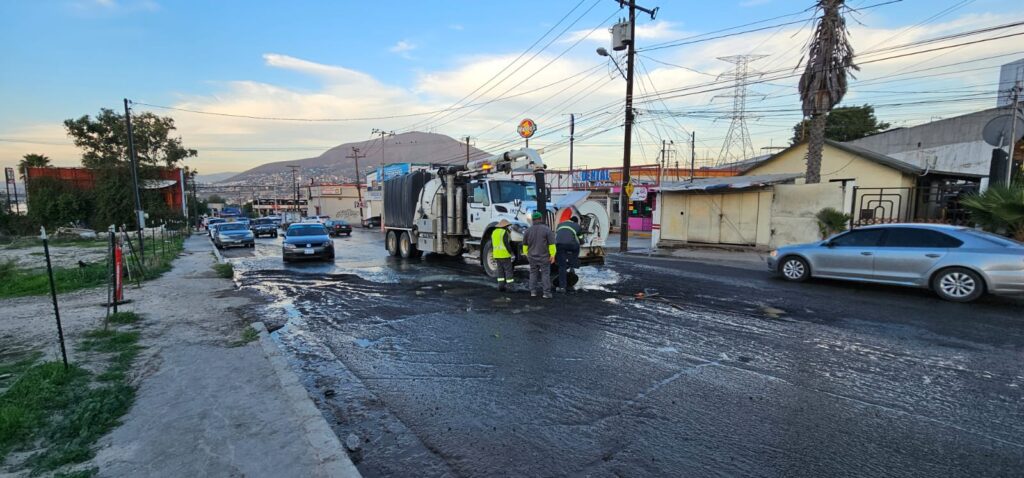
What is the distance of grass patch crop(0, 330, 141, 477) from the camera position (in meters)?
3.29

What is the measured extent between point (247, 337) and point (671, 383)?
526 cm

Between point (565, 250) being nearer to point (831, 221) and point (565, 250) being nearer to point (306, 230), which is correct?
point (831, 221)

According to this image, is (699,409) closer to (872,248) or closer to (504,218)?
(872,248)

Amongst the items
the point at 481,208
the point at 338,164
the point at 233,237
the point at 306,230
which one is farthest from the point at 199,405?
the point at 338,164

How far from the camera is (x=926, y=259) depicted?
348 inches

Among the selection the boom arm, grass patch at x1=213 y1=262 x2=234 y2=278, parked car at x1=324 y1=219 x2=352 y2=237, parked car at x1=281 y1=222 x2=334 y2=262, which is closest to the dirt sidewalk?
grass patch at x1=213 y1=262 x2=234 y2=278

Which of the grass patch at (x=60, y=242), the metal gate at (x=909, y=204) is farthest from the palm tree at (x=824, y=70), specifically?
the grass patch at (x=60, y=242)

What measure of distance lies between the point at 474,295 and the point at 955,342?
23.9 ft

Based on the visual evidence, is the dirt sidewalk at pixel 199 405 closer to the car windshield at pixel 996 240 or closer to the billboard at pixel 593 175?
the car windshield at pixel 996 240

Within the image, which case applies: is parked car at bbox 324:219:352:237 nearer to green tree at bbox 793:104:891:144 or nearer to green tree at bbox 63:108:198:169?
green tree at bbox 63:108:198:169

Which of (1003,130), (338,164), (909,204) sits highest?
(338,164)

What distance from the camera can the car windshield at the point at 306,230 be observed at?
58.0ft

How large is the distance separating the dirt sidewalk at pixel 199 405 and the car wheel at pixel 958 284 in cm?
1029

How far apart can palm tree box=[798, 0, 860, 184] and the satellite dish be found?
5.46m
